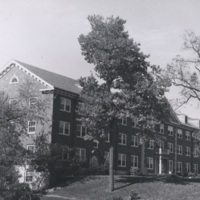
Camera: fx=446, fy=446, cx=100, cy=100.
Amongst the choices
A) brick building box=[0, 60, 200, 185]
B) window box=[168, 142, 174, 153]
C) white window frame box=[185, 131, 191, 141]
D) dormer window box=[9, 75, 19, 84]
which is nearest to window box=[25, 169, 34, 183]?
brick building box=[0, 60, 200, 185]

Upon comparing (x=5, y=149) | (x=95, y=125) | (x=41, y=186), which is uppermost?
(x=95, y=125)

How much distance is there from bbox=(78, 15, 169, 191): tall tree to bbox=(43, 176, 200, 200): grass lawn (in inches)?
62.6

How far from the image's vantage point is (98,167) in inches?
1956

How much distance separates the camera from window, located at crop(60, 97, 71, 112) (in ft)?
163

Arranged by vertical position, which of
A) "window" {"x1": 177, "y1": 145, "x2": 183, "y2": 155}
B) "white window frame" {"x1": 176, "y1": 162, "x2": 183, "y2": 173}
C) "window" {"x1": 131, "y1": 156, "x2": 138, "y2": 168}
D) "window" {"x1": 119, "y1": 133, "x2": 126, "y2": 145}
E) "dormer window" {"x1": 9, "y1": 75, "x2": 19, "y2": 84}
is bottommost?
"white window frame" {"x1": 176, "y1": 162, "x2": 183, "y2": 173}

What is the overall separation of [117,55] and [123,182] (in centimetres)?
1190

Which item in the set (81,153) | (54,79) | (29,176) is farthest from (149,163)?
(29,176)

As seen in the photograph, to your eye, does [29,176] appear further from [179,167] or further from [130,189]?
[179,167]

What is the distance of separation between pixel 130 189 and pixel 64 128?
13690 mm

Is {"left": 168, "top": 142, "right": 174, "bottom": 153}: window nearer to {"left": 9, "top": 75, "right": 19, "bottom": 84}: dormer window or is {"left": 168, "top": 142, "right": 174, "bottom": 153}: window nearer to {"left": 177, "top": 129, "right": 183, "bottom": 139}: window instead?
{"left": 177, "top": 129, "right": 183, "bottom": 139}: window

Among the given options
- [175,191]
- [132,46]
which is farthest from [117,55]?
[175,191]

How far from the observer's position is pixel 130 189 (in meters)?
38.8

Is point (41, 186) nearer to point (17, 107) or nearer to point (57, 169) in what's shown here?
point (57, 169)

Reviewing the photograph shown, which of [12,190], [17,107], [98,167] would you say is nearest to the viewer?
[12,190]
